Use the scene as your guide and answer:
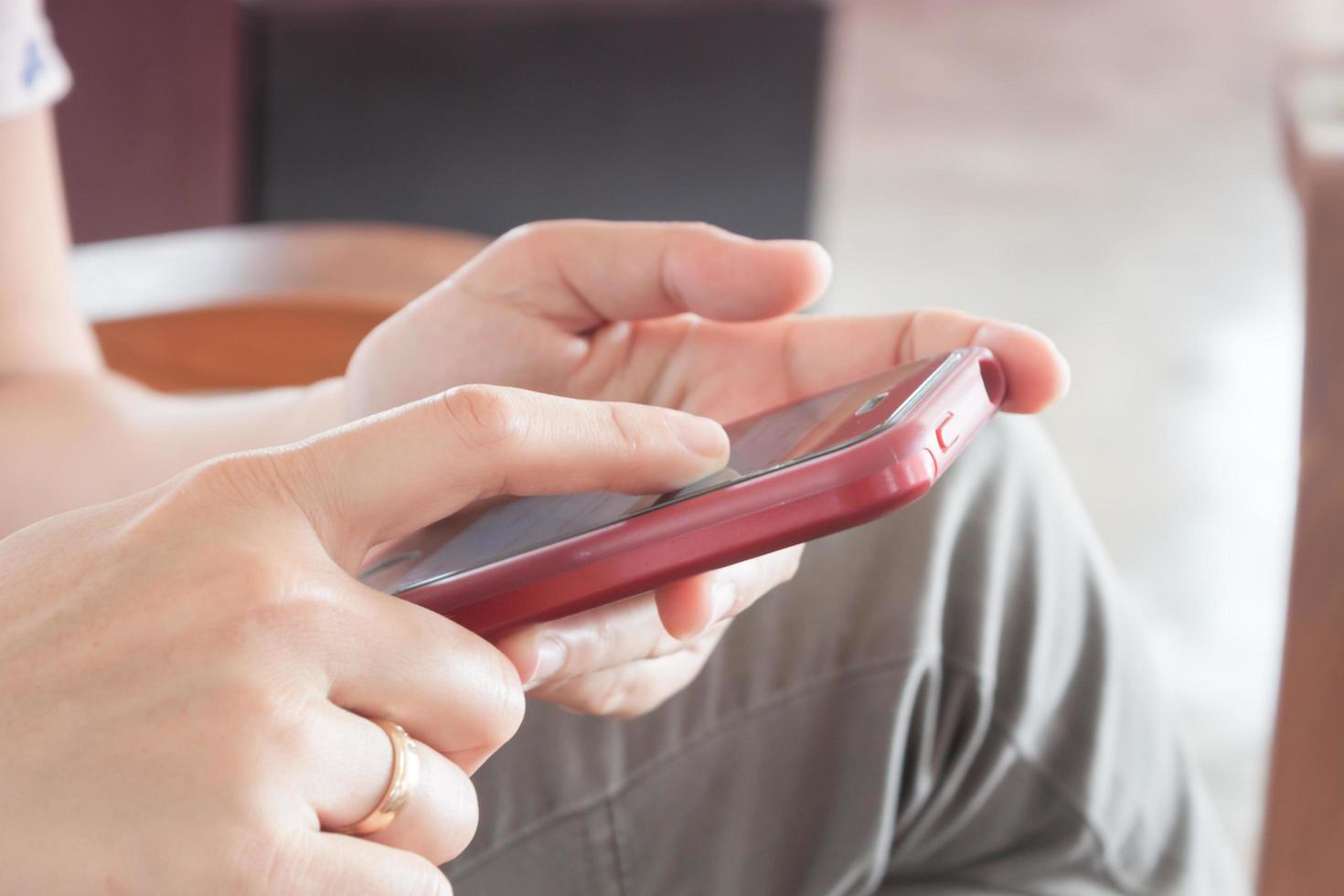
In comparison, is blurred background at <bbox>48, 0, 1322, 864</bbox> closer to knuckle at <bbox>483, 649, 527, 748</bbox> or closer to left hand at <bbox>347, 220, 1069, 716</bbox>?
left hand at <bbox>347, 220, 1069, 716</bbox>

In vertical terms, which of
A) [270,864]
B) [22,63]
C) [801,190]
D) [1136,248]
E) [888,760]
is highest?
[22,63]

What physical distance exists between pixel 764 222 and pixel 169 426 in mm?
1363

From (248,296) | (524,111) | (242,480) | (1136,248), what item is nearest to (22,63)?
(248,296)

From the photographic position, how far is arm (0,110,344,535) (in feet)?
2.25

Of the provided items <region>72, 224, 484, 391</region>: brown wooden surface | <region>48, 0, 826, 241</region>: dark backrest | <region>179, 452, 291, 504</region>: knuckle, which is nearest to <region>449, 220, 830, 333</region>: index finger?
<region>179, 452, 291, 504</region>: knuckle

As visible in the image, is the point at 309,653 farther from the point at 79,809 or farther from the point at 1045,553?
the point at 1045,553

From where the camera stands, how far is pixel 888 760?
0.58 meters

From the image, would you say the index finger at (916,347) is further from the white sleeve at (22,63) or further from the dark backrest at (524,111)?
the dark backrest at (524,111)

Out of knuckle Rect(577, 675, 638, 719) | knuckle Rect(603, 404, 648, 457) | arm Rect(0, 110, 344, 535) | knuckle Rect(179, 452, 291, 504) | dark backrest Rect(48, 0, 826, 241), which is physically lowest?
dark backrest Rect(48, 0, 826, 241)

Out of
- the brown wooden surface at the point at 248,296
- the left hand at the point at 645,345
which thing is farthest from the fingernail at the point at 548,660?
the brown wooden surface at the point at 248,296

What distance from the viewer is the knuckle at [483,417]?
397 millimetres

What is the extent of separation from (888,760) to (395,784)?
255 mm

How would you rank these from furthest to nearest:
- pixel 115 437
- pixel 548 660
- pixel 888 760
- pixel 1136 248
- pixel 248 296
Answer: pixel 1136 248 < pixel 248 296 < pixel 115 437 < pixel 888 760 < pixel 548 660

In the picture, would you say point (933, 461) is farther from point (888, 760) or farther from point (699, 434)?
point (888, 760)
